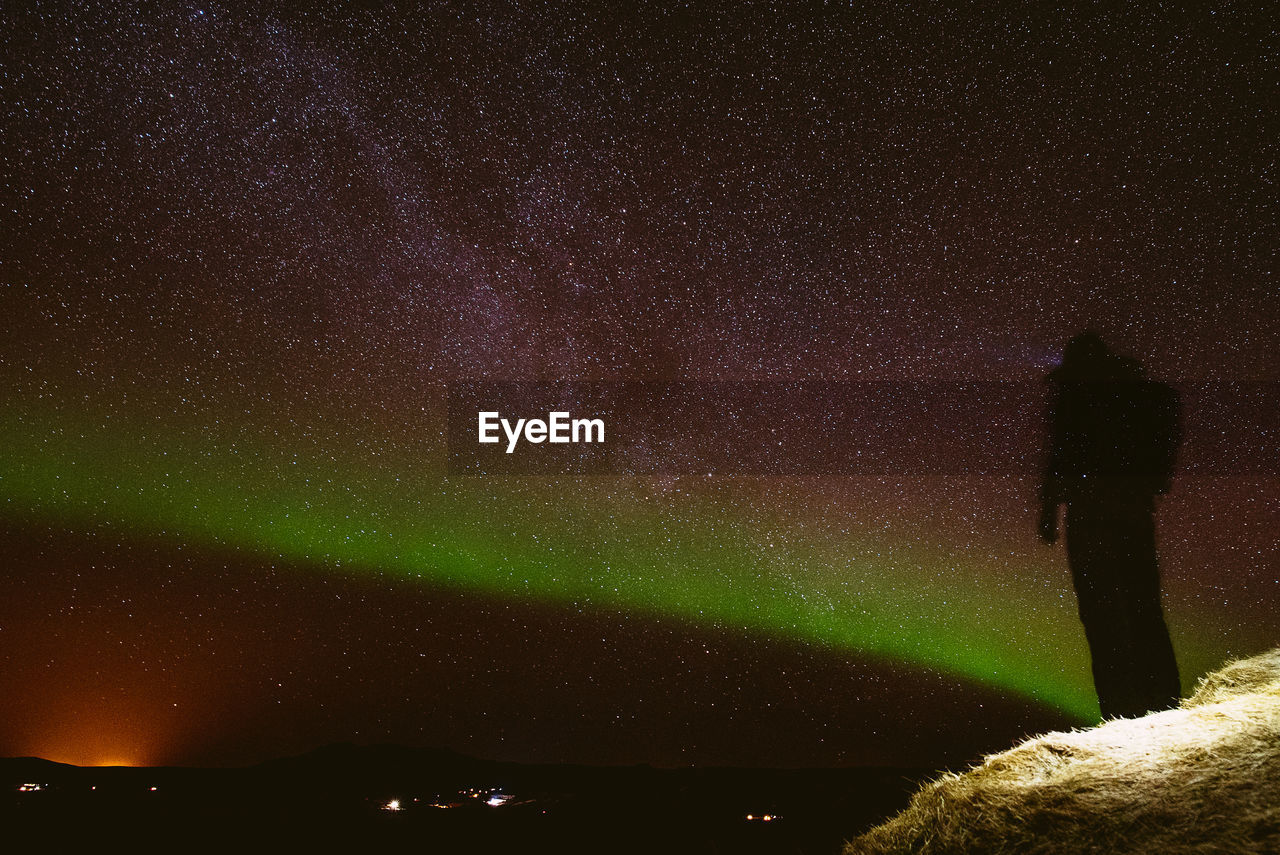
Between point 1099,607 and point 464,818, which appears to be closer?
point 1099,607

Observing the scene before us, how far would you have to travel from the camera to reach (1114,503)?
10859 millimetres

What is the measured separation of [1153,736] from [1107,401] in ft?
25.7

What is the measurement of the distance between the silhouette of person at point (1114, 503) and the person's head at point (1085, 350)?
0.6 inches

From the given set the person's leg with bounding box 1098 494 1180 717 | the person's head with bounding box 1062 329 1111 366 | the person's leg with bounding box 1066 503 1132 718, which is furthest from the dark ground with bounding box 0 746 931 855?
the person's head with bounding box 1062 329 1111 366

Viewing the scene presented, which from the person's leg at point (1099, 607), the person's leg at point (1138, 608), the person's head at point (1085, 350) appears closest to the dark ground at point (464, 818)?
the person's leg at point (1099, 607)

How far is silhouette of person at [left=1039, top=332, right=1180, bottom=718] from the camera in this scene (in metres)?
10.5

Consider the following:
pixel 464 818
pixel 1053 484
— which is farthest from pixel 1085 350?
pixel 464 818

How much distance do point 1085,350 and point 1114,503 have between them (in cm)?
278

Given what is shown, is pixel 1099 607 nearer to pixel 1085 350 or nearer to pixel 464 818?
pixel 1085 350

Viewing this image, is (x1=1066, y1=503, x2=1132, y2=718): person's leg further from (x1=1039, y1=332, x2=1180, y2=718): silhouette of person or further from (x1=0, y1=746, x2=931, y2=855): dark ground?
(x1=0, y1=746, x2=931, y2=855): dark ground

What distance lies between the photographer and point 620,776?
3234cm

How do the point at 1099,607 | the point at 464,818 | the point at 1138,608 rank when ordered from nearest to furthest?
the point at 1138,608 < the point at 1099,607 < the point at 464,818

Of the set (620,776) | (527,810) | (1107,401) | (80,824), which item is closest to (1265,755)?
(1107,401)

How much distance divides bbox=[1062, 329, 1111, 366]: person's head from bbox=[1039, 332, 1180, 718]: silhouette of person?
0.05 ft
